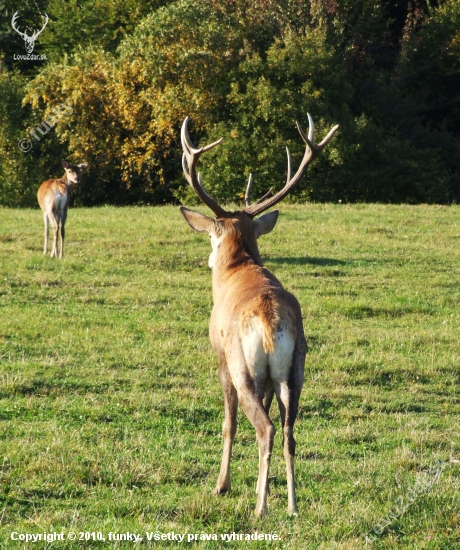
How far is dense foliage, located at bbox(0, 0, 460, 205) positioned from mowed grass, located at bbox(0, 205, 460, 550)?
11.9 metres

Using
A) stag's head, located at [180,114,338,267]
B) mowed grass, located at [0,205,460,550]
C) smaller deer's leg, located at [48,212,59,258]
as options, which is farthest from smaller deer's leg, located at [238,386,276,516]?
smaller deer's leg, located at [48,212,59,258]

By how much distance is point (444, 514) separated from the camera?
17.3 feet

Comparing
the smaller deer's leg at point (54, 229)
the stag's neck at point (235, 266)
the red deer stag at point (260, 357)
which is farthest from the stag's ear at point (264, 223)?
the smaller deer's leg at point (54, 229)

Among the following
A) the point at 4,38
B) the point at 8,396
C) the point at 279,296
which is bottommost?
the point at 8,396

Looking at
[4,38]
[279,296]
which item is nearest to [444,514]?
[279,296]

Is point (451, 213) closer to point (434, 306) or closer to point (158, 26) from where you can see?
point (434, 306)

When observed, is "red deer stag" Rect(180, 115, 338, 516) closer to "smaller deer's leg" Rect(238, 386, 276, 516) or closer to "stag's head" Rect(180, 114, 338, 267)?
"smaller deer's leg" Rect(238, 386, 276, 516)

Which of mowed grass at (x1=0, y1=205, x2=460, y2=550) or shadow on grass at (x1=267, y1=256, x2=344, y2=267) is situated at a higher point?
shadow on grass at (x1=267, y1=256, x2=344, y2=267)

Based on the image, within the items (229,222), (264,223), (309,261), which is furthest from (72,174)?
(229,222)

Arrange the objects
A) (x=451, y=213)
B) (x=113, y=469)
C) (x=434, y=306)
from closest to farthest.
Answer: (x=113, y=469), (x=434, y=306), (x=451, y=213)

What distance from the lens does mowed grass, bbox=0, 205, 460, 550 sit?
524 centimetres

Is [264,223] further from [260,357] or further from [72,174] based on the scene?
[72,174]

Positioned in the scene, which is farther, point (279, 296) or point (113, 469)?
point (113, 469)

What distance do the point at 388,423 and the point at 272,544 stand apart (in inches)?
113
